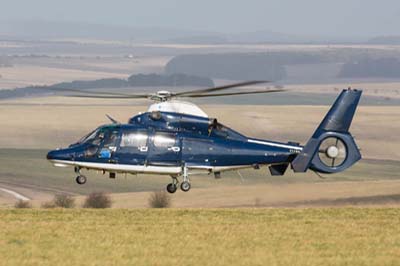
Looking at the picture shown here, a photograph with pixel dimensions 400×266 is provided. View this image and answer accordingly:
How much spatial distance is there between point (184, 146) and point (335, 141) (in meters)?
4.29

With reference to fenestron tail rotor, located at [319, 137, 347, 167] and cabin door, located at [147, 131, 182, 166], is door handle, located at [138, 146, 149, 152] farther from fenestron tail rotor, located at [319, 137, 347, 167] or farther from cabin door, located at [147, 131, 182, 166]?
fenestron tail rotor, located at [319, 137, 347, 167]

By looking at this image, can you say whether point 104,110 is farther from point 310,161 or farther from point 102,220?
point 102,220

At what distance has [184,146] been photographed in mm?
34906

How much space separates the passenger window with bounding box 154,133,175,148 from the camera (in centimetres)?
3462

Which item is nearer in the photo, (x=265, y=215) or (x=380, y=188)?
(x=265, y=215)

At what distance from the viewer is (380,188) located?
5997 cm

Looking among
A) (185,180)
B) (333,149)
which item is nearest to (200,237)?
(185,180)

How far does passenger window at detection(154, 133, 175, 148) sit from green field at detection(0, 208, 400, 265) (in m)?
5.54

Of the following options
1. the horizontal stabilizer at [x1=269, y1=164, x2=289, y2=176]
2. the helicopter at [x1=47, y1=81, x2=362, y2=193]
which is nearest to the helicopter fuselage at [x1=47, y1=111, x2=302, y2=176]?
the helicopter at [x1=47, y1=81, x2=362, y2=193]

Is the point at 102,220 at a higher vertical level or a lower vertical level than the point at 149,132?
lower

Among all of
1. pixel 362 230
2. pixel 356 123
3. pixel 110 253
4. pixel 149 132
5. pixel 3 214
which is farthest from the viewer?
pixel 356 123

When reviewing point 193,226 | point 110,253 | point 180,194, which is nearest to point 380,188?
point 180,194

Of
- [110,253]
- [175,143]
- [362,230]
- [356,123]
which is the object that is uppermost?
[356,123]

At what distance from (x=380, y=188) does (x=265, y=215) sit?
32.4 metres
